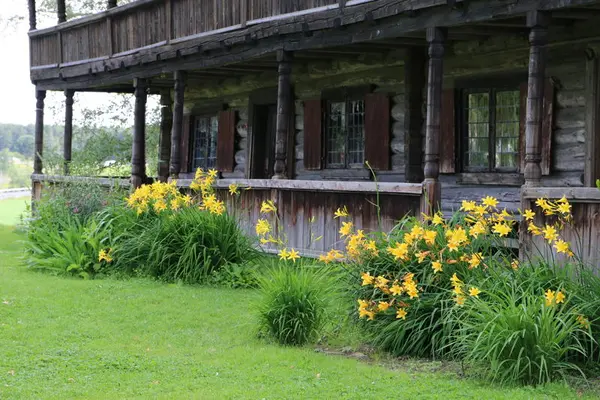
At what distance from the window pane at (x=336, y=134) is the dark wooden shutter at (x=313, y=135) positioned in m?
0.16

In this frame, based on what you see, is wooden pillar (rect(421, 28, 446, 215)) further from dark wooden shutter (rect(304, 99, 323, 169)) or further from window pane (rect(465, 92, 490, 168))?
dark wooden shutter (rect(304, 99, 323, 169))

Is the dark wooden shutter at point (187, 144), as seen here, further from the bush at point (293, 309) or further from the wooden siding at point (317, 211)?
the bush at point (293, 309)

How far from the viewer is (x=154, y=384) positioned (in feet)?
21.1

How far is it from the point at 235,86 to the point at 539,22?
404 inches

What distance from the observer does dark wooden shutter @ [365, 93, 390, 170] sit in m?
14.5

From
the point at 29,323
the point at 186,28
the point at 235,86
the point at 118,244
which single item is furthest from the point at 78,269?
the point at 235,86

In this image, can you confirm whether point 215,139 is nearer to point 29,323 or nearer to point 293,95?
point 293,95

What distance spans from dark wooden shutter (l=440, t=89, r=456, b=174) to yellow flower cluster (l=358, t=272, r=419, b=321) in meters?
5.85

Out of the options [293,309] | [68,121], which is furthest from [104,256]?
[68,121]

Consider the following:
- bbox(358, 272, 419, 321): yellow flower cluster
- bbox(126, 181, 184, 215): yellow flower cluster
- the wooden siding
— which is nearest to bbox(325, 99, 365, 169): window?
the wooden siding

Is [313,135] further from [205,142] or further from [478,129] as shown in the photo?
[205,142]

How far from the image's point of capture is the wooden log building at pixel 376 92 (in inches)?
412

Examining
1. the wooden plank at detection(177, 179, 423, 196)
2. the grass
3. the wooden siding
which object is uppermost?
the wooden plank at detection(177, 179, 423, 196)

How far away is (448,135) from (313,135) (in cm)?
359
